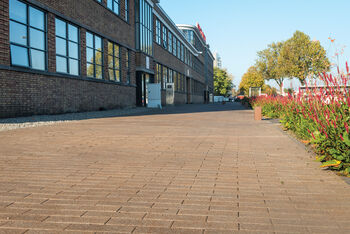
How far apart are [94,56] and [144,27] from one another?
10.6 meters

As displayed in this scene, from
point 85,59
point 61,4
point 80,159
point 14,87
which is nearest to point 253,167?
point 80,159

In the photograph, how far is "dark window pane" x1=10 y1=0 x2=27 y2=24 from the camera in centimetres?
1291

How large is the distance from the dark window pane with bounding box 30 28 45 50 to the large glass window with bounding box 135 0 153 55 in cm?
1381

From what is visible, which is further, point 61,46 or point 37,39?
point 61,46

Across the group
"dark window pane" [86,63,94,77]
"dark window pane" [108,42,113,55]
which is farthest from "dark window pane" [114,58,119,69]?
"dark window pane" [86,63,94,77]

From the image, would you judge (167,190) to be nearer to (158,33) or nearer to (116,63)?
(116,63)

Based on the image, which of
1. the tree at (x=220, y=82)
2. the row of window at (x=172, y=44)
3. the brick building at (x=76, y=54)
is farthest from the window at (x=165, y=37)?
the tree at (x=220, y=82)

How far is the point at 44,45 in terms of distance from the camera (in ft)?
49.8

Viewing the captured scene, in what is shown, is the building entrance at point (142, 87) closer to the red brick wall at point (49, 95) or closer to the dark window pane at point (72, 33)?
the red brick wall at point (49, 95)

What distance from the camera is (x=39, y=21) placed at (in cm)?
1480

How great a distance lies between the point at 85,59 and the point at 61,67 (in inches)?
104

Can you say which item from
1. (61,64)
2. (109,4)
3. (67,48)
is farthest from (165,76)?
(61,64)

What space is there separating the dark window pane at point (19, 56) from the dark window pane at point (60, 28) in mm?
3021

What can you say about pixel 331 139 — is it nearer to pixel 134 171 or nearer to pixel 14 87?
pixel 134 171
